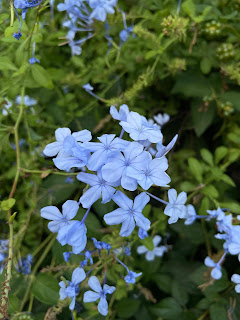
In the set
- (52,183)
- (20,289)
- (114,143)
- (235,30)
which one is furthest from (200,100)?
(20,289)

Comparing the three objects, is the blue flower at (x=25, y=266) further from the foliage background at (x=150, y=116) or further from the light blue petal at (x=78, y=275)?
the light blue petal at (x=78, y=275)

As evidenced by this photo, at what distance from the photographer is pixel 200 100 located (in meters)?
1.32

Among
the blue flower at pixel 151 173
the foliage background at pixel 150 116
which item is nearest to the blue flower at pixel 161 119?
the foliage background at pixel 150 116

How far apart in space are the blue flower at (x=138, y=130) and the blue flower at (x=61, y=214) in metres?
0.17

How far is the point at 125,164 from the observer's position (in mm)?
703

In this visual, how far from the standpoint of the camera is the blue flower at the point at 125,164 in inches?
27.2

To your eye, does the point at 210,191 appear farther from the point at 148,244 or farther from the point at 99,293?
the point at 99,293

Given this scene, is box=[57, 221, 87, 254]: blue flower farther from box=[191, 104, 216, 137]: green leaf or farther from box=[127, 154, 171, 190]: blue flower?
box=[191, 104, 216, 137]: green leaf

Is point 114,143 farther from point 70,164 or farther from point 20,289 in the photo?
point 20,289

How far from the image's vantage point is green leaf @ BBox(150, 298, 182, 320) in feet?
3.73

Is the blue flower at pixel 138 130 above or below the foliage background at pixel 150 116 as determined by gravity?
above

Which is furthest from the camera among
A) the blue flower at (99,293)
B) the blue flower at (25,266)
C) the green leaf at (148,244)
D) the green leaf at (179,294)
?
the green leaf at (179,294)

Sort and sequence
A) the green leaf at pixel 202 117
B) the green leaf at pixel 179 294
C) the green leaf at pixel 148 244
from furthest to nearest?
the green leaf at pixel 202 117, the green leaf at pixel 179 294, the green leaf at pixel 148 244

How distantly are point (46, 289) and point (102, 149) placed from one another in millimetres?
481
